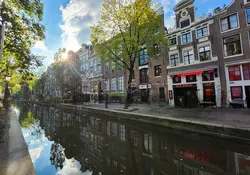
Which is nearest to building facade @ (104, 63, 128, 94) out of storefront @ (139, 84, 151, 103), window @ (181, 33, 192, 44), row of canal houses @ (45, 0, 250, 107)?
storefront @ (139, 84, 151, 103)

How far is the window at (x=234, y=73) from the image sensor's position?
12.2 meters

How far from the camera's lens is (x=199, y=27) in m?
14.6

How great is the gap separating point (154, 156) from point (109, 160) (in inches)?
63.5

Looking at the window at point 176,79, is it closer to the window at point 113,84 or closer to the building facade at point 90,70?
the window at point 113,84

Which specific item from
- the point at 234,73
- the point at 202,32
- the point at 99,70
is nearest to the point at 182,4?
the point at 202,32

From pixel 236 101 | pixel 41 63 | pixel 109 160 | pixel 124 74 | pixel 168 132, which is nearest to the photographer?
pixel 109 160

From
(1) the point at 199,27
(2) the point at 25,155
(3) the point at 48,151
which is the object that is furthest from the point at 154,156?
(1) the point at 199,27

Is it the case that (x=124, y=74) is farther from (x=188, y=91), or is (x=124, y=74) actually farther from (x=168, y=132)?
(x=168, y=132)

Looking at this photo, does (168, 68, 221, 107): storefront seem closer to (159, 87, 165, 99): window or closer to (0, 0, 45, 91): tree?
(159, 87, 165, 99): window

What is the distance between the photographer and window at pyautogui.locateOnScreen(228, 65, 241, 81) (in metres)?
12.2

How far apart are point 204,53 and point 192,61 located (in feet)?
4.80

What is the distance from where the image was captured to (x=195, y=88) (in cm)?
1466

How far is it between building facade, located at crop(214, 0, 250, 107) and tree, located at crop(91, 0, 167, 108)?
6386mm

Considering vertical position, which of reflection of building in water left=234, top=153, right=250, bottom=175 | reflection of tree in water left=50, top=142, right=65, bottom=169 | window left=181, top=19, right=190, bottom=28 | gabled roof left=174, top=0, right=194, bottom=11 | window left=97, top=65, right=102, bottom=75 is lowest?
reflection of tree in water left=50, top=142, right=65, bottom=169
